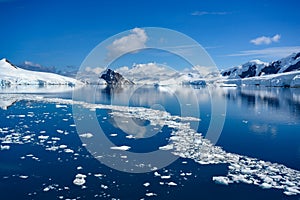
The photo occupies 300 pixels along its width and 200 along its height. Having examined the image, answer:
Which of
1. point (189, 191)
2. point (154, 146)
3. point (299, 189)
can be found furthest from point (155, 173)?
point (299, 189)

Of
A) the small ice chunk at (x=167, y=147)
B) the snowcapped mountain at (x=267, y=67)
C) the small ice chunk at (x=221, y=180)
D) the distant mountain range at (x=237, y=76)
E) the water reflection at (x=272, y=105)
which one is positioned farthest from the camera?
the snowcapped mountain at (x=267, y=67)

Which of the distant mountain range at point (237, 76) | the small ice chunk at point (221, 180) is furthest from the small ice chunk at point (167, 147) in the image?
the distant mountain range at point (237, 76)

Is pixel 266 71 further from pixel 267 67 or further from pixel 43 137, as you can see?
pixel 43 137

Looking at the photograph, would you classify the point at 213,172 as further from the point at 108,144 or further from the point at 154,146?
the point at 108,144

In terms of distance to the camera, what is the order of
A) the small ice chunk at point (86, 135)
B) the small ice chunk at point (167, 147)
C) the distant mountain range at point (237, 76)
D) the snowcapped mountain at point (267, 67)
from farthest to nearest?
Result: the snowcapped mountain at point (267, 67)
the distant mountain range at point (237, 76)
the small ice chunk at point (86, 135)
the small ice chunk at point (167, 147)

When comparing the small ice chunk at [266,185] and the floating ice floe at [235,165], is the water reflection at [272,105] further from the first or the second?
the small ice chunk at [266,185]

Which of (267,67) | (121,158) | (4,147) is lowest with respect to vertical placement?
(121,158)

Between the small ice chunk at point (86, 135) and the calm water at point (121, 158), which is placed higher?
the small ice chunk at point (86, 135)

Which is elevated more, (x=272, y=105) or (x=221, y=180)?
(x=272, y=105)

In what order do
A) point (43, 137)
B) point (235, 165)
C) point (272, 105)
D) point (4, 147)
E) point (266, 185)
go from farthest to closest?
point (272, 105) → point (43, 137) → point (4, 147) → point (235, 165) → point (266, 185)

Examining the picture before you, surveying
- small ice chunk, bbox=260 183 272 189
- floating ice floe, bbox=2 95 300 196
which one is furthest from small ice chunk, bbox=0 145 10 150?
small ice chunk, bbox=260 183 272 189

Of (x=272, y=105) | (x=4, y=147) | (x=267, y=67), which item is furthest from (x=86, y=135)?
(x=267, y=67)

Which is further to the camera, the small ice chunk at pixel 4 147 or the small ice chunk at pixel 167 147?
the small ice chunk at pixel 167 147

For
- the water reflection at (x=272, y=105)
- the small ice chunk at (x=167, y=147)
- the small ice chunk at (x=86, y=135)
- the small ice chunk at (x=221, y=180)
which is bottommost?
the small ice chunk at (x=221, y=180)
